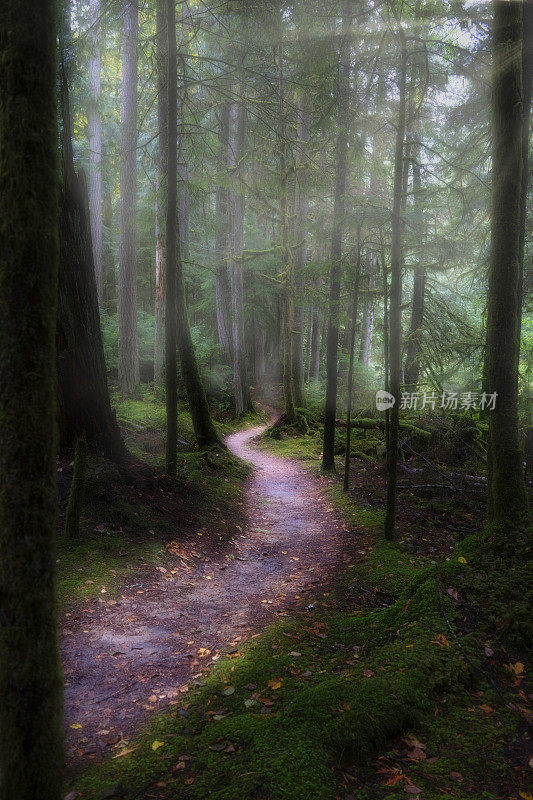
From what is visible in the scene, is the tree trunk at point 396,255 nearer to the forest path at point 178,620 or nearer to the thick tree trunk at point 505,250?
the thick tree trunk at point 505,250

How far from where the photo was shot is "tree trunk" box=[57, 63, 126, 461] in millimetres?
6914

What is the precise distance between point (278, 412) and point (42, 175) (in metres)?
21.9

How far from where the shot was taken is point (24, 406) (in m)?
1.77

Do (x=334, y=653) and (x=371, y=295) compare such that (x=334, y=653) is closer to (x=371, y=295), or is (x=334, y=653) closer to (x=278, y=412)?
(x=371, y=295)

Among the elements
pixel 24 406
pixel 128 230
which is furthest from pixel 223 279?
pixel 24 406

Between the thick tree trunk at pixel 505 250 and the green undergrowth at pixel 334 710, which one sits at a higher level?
the thick tree trunk at pixel 505 250

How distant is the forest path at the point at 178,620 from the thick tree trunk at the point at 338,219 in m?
3.36

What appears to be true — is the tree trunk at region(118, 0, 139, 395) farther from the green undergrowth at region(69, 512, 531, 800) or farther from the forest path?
the green undergrowth at region(69, 512, 531, 800)

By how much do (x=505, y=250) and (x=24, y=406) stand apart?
496cm

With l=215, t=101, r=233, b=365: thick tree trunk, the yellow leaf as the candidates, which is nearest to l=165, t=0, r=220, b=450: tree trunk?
the yellow leaf

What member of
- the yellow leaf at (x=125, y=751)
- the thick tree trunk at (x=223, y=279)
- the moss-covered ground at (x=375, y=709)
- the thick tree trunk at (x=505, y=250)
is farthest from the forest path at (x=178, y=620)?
the thick tree trunk at (x=223, y=279)

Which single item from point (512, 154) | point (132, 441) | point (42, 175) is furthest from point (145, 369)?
point (42, 175)

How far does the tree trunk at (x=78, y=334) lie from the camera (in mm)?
6914

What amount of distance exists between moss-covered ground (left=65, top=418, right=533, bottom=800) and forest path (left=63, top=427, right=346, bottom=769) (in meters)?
0.26
